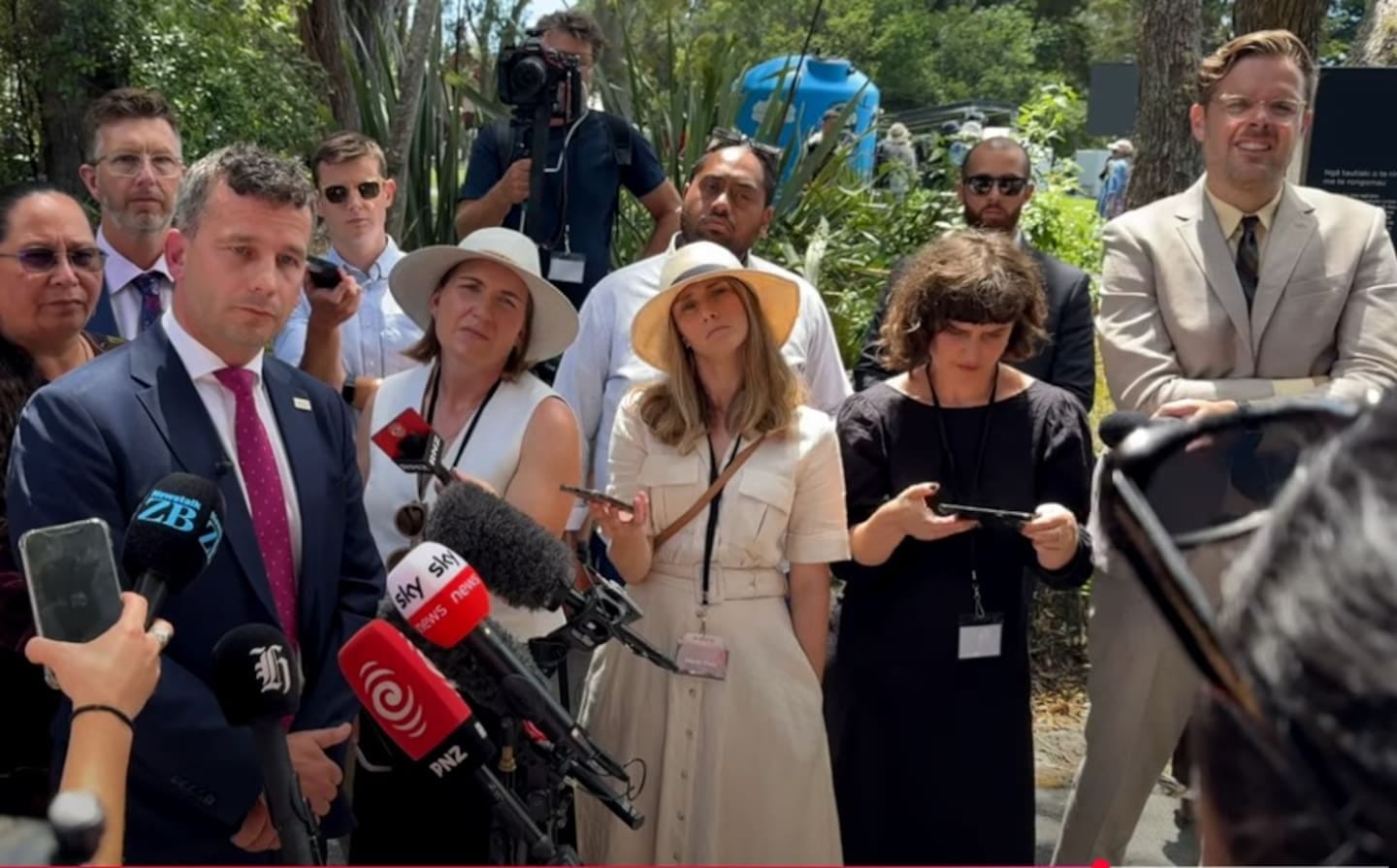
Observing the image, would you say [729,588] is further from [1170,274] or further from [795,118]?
[795,118]

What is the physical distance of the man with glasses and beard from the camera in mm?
4270

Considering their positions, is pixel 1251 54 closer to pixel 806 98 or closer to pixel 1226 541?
pixel 1226 541

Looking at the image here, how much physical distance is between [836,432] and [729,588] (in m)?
0.56

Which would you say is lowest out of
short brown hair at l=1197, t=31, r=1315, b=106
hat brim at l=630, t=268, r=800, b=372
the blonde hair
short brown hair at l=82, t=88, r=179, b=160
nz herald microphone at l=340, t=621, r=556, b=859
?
nz herald microphone at l=340, t=621, r=556, b=859

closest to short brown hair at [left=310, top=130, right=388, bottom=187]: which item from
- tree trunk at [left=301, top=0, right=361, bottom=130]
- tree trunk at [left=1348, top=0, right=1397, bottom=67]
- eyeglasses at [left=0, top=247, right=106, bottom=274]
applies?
eyeglasses at [left=0, top=247, right=106, bottom=274]

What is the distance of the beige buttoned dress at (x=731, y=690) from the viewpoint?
3283 millimetres

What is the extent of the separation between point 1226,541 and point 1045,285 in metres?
3.18

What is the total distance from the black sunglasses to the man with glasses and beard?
1.88m

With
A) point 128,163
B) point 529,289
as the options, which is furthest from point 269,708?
point 128,163

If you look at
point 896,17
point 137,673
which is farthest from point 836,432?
point 896,17

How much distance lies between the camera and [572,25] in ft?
17.8

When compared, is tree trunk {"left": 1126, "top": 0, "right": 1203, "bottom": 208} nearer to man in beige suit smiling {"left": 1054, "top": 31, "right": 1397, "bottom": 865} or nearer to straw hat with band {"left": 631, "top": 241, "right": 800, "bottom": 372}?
man in beige suit smiling {"left": 1054, "top": 31, "right": 1397, "bottom": 865}

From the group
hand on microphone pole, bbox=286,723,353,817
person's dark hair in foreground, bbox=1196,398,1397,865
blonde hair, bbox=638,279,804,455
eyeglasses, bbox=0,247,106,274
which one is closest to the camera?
person's dark hair in foreground, bbox=1196,398,1397,865

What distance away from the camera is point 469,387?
3.59 metres
